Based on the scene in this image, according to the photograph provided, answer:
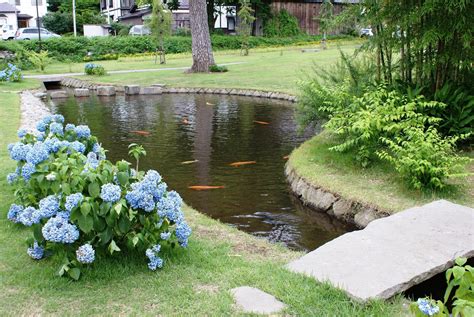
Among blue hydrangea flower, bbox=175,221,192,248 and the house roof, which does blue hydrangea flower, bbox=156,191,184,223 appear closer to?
blue hydrangea flower, bbox=175,221,192,248

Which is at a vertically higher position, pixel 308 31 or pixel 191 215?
pixel 308 31

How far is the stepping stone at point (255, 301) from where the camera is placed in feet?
10.5

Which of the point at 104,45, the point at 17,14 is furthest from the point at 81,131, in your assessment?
the point at 17,14

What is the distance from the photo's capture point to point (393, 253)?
153 inches

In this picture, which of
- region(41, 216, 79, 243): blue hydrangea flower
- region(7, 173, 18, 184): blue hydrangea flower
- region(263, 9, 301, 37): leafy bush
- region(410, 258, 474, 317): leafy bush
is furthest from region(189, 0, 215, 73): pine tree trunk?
region(263, 9, 301, 37): leafy bush

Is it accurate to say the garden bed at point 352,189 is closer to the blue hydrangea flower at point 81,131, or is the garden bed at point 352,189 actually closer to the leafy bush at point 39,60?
the blue hydrangea flower at point 81,131

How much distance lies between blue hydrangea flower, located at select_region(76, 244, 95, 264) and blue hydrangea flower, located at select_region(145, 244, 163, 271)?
1.30 feet

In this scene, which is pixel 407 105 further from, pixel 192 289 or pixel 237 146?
pixel 192 289

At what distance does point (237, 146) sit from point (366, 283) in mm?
6496

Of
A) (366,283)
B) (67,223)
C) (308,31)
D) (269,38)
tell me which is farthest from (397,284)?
(308,31)

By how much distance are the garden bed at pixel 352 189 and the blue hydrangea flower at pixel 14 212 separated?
3.47 meters

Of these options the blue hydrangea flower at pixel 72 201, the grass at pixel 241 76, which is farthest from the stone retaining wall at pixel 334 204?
the grass at pixel 241 76

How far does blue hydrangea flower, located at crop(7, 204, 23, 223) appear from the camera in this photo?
4637mm

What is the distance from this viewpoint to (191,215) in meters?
5.46
